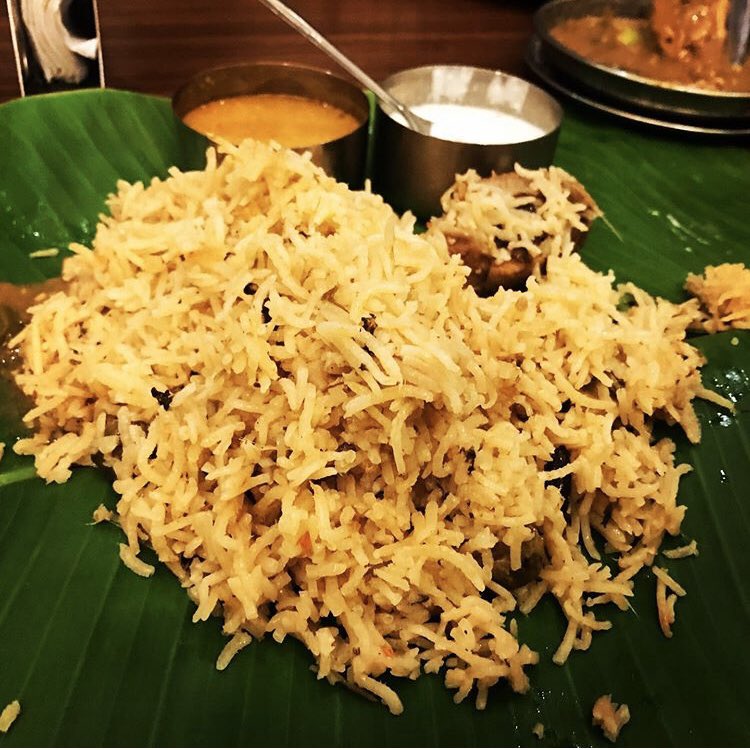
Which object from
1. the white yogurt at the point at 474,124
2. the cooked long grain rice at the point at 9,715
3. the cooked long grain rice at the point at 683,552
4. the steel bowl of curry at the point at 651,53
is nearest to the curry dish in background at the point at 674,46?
the steel bowl of curry at the point at 651,53

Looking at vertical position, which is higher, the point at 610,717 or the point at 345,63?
the point at 345,63

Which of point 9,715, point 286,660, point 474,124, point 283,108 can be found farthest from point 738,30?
point 9,715

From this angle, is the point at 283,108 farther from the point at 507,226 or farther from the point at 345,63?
the point at 507,226

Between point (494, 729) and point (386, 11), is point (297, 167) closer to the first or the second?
point (494, 729)

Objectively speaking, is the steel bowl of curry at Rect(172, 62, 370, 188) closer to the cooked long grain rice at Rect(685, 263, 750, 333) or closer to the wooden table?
the wooden table

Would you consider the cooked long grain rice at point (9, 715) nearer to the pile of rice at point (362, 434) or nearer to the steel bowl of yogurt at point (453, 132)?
the pile of rice at point (362, 434)

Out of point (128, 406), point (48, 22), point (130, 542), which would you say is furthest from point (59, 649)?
point (48, 22)

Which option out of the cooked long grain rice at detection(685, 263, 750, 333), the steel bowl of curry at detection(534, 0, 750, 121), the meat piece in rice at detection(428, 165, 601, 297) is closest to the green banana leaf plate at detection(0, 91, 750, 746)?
the cooked long grain rice at detection(685, 263, 750, 333)
